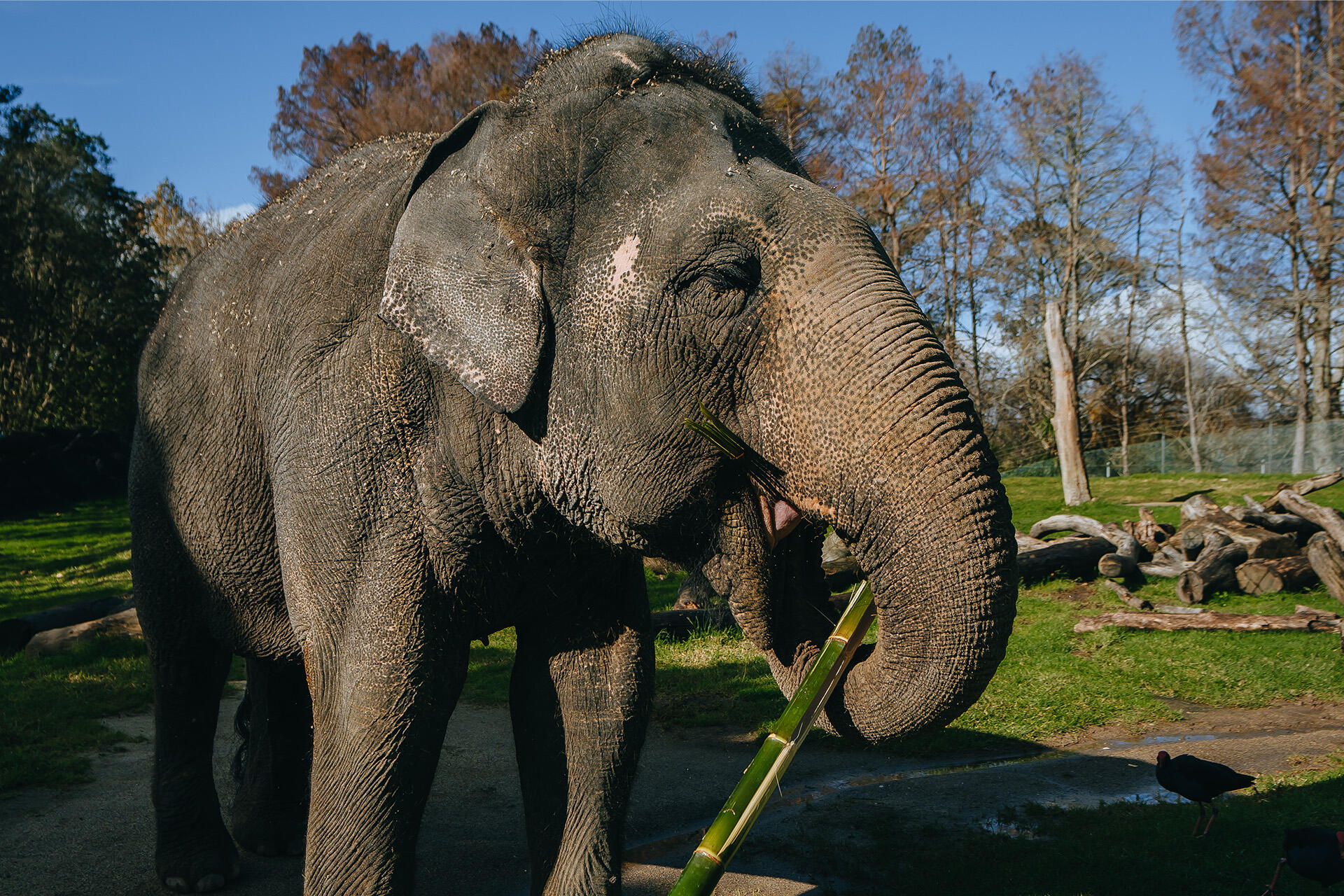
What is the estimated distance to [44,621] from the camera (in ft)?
30.5

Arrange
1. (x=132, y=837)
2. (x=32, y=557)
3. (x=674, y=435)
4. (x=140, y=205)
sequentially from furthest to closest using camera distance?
(x=140, y=205) → (x=32, y=557) → (x=132, y=837) → (x=674, y=435)

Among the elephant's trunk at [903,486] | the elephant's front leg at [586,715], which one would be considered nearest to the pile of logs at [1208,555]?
the elephant's front leg at [586,715]

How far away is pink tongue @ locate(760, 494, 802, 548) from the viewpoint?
2209 mm

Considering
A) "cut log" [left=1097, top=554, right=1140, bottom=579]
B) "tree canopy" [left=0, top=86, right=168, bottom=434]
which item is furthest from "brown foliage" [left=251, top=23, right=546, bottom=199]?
"cut log" [left=1097, top=554, right=1140, bottom=579]

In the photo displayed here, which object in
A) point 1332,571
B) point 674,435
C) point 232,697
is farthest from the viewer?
point 1332,571

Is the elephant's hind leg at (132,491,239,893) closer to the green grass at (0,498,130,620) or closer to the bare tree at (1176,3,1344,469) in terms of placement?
the green grass at (0,498,130,620)

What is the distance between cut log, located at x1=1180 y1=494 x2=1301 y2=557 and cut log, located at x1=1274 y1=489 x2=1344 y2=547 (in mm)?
366

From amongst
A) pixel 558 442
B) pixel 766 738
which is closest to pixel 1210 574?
pixel 766 738

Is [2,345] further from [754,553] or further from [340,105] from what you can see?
[754,553]

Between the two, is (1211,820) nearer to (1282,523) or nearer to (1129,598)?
(1129,598)

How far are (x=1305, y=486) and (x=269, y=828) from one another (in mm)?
14083

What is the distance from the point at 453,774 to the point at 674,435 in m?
4.18

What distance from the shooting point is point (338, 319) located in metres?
2.69

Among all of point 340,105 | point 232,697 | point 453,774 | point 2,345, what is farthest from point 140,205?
point 453,774
